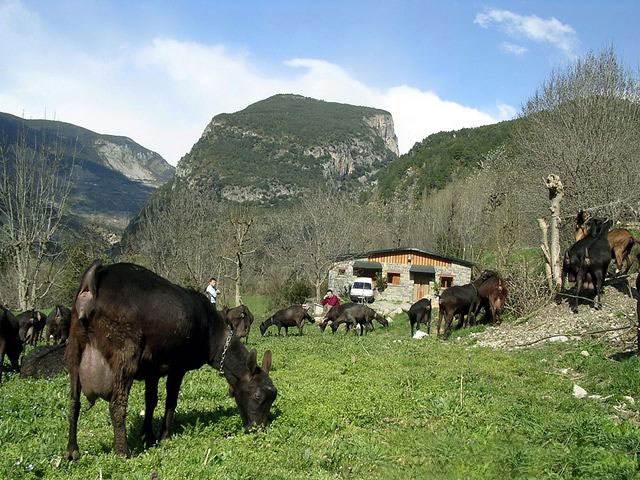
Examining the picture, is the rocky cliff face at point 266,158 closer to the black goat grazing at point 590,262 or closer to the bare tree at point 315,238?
the bare tree at point 315,238

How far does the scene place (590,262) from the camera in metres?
15.8

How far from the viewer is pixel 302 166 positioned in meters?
169

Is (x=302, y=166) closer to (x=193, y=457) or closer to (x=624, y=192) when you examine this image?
(x=624, y=192)

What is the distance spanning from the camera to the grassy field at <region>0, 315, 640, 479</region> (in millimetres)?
6102

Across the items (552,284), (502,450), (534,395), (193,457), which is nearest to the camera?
(193,457)

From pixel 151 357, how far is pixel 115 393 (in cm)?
56

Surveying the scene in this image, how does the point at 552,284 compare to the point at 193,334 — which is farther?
the point at 552,284

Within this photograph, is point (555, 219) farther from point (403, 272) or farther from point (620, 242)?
point (403, 272)

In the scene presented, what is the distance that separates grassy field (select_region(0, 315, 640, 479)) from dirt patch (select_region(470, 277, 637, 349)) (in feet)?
5.19

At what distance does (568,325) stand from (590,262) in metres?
2.01

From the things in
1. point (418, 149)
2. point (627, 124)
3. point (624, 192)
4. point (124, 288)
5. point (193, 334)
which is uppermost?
point (418, 149)

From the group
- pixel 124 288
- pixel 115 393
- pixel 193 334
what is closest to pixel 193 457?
pixel 115 393

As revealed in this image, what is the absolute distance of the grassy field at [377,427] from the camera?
240 inches

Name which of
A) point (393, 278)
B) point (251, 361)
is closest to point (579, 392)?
point (251, 361)
